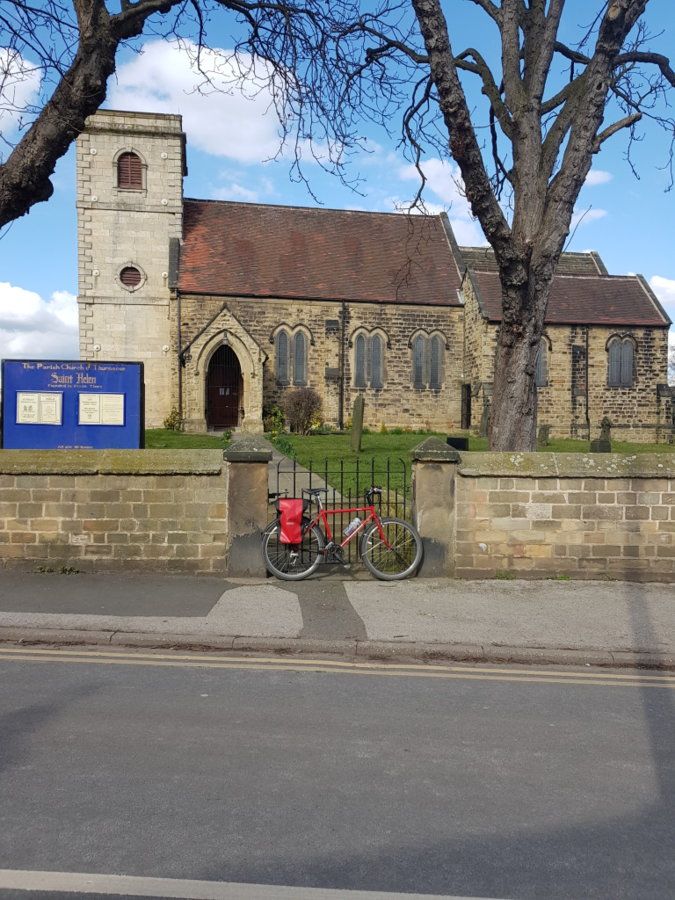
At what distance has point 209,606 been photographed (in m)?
7.67

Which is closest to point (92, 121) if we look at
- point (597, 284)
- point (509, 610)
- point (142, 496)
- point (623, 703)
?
point (597, 284)

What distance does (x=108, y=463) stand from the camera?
888cm

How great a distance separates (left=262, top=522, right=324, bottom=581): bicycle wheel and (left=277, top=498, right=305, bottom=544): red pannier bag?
0.28 ft

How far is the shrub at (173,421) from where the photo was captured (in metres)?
31.9

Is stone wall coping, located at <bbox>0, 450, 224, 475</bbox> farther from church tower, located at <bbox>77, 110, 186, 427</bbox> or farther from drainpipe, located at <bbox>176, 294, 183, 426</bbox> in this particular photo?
church tower, located at <bbox>77, 110, 186, 427</bbox>

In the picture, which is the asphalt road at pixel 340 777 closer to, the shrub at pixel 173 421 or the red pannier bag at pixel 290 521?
the red pannier bag at pixel 290 521

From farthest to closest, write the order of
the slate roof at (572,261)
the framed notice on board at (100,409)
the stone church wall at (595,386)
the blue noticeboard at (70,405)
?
the slate roof at (572,261), the stone church wall at (595,386), the framed notice on board at (100,409), the blue noticeboard at (70,405)

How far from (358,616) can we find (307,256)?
30.1 m

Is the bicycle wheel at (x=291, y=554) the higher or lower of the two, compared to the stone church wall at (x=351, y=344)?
lower

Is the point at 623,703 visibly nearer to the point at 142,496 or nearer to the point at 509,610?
the point at 509,610

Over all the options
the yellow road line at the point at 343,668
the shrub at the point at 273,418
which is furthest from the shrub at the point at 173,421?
the yellow road line at the point at 343,668

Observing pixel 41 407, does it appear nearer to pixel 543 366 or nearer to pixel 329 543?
pixel 329 543

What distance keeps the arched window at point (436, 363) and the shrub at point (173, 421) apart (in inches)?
452

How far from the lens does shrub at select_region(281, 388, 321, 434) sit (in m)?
32.5
